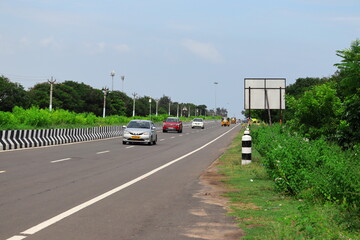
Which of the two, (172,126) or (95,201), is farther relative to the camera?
(172,126)

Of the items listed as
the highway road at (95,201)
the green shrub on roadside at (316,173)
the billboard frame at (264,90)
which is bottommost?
the highway road at (95,201)

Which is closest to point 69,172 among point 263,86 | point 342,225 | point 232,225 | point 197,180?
point 197,180

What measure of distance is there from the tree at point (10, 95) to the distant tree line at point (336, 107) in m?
87.4

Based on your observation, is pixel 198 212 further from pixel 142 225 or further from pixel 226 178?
pixel 226 178

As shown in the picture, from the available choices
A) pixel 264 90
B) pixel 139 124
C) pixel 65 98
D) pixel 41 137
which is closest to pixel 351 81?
pixel 264 90

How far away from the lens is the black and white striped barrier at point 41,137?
24712mm

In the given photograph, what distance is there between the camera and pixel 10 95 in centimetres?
10344

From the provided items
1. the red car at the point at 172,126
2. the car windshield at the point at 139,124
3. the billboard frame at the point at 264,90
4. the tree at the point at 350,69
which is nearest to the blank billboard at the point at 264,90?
the billboard frame at the point at 264,90

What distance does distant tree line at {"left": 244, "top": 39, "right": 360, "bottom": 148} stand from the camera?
9023mm

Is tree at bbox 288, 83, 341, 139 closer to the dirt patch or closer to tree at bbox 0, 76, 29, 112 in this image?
the dirt patch

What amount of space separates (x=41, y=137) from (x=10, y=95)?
262 ft

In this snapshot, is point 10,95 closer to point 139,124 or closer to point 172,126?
point 172,126

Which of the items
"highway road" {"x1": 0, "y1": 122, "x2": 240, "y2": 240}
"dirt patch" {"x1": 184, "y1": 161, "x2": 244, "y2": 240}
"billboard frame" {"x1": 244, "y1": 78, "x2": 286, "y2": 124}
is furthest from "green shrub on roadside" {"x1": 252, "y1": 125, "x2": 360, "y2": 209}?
"billboard frame" {"x1": 244, "y1": 78, "x2": 286, "y2": 124}

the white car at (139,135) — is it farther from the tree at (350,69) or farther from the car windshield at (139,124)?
the tree at (350,69)
